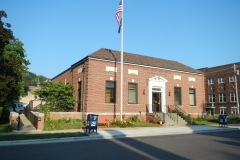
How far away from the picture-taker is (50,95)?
23578 millimetres

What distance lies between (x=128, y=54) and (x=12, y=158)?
73.5ft

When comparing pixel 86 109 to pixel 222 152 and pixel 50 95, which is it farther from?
pixel 222 152

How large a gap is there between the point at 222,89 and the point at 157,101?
124 ft

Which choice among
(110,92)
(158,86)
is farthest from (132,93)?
(158,86)

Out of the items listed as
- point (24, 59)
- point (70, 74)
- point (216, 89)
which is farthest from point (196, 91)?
point (216, 89)

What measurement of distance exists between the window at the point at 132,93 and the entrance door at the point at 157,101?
10.5 ft

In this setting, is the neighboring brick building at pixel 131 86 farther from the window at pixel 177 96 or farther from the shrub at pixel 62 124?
the shrub at pixel 62 124

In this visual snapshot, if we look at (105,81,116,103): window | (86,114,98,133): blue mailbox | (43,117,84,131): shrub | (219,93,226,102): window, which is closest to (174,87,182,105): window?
(105,81,116,103): window

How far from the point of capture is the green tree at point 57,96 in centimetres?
2297

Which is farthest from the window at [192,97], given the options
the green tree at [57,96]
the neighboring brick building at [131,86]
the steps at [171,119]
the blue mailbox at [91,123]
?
the blue mailbox at [91,123]

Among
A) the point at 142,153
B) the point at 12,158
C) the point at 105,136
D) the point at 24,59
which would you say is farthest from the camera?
the point at 24,59

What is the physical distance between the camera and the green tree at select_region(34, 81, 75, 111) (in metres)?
23.0

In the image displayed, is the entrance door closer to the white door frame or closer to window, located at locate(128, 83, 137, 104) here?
the white door frame

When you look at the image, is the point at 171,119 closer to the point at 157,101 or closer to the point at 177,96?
the point at 157,101
